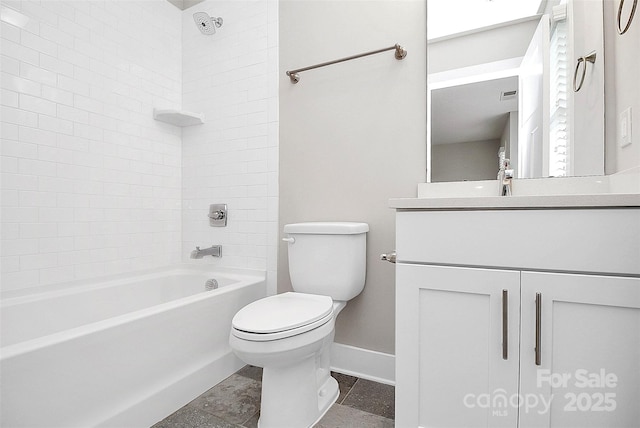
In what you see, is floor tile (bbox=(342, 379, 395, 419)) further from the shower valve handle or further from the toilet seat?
the shower valve handle

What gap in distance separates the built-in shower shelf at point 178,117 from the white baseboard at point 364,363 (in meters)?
1.72

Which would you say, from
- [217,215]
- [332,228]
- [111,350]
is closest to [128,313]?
[111,350]

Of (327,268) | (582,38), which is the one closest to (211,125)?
(327,268)

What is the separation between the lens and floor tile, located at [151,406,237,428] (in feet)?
4.24

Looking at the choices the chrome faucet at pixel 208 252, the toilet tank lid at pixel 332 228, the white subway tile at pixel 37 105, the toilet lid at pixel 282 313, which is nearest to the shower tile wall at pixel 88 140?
the white subway tile at pixel 37 105

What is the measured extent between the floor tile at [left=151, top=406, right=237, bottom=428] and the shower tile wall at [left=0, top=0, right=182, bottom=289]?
940mm

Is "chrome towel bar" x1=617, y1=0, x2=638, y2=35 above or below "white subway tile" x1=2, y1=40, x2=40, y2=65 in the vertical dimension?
below

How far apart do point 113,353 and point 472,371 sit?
4.09 ft

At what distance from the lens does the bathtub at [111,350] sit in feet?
3.26

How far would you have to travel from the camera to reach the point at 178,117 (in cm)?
215

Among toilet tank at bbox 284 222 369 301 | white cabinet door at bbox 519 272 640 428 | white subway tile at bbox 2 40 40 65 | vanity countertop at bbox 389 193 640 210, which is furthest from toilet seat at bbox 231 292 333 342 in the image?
white subway tile at bbox 2 40 40 65

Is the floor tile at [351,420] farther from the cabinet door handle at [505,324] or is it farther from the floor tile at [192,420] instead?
the cabinet door handle at [505,324]

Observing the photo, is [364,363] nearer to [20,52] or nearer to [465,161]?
[465,161]

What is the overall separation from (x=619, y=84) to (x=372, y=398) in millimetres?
1618
